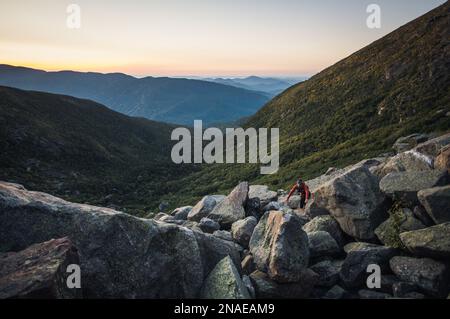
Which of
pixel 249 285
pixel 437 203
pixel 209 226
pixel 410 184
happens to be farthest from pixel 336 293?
pixel 209 226

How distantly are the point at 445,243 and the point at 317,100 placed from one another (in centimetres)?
6772

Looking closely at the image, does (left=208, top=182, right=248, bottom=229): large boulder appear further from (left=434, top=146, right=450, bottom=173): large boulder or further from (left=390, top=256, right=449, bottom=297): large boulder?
(left=434, top=146, right=450, bottom=173): large boulder

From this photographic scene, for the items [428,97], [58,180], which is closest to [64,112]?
[58,180]

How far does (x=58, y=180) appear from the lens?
54969mm

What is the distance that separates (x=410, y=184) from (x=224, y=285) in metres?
8.32

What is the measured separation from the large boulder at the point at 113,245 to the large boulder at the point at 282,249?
7.39ft

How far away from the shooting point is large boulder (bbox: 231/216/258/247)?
14.9 m

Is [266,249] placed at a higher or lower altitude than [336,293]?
higher

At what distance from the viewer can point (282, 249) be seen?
11.5 meters

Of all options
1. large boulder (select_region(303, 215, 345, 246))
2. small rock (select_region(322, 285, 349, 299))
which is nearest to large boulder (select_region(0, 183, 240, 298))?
small rock (select_region(322, 285, 349, 299))

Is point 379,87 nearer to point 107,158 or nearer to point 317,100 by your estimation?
point 317,100

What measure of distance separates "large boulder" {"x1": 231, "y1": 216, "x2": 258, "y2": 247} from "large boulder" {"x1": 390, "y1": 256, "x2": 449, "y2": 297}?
573 centimetres

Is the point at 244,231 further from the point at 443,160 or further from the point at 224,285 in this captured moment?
the point at 443,160

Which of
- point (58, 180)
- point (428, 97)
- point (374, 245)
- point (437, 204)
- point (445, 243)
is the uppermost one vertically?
point (428, 97)
